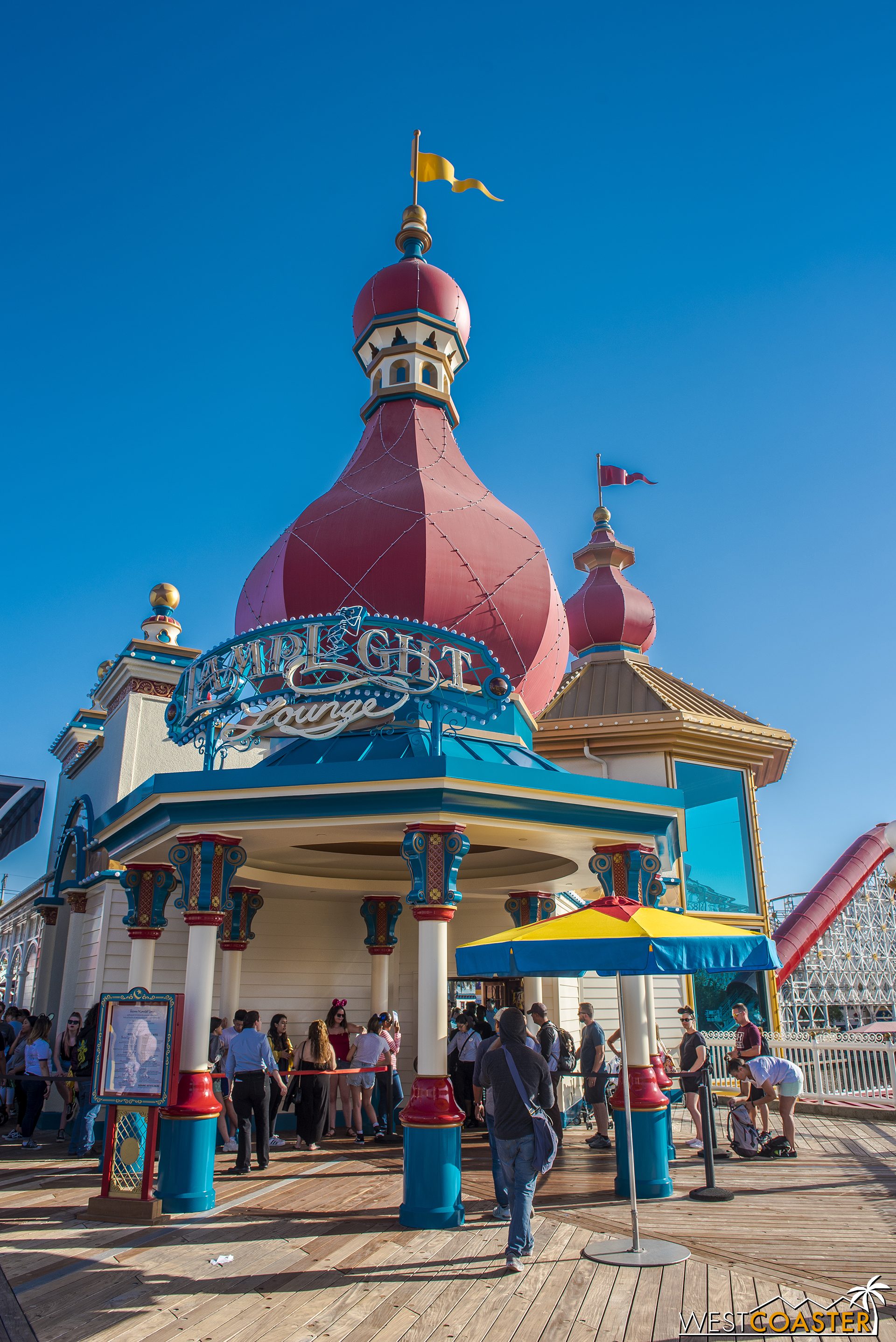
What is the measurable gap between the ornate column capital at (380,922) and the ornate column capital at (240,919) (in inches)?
74.6

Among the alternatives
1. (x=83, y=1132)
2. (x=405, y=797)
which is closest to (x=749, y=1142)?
(x=405, y=797)

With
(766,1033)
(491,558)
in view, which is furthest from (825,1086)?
(491,558)

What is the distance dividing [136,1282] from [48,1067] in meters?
7.67

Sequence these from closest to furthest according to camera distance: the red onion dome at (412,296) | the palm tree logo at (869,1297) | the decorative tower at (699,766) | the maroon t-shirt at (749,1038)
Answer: the palm tree logo at (869,1297)
the maroon t-shirt at (749,1038)
the red onion dome at (412,296)
the decorative tower at (699,766)

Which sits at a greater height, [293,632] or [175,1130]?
[293,632]

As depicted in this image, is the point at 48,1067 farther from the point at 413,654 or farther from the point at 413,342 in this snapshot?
the point at 413,342

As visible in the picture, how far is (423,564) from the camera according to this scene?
47.8 ft

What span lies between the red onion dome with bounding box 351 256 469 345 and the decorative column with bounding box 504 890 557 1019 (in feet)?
35.6

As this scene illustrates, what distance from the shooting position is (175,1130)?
8.82 metres

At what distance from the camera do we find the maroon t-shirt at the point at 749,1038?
1195cm

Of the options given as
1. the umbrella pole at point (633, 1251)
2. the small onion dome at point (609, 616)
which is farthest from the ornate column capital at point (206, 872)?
the small onion dome at point (609, 616)

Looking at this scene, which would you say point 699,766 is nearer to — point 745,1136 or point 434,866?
point 745,1136
